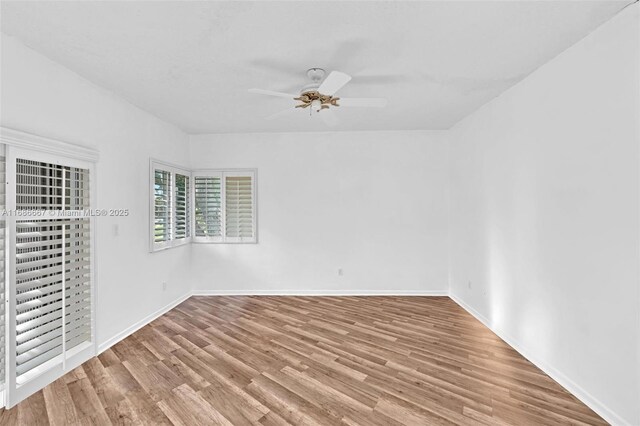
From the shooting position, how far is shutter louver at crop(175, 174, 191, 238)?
450 centimetres

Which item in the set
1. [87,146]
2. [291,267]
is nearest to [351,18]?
[87,146]

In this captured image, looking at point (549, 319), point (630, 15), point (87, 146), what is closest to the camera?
point (630, 15)

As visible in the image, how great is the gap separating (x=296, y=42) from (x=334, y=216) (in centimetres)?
297

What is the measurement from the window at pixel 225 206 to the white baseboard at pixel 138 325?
102 centimetres

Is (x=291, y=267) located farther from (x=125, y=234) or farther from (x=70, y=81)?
(x=70, y=81)

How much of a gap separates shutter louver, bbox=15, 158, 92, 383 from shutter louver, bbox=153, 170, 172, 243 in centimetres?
115

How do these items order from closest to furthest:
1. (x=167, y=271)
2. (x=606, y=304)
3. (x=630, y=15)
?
(x=630, y=15) < (x=606, y=304) < (x=167, y=271)

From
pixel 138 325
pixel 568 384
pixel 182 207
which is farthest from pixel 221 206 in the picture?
pixel 568 384

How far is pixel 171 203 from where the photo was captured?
4.30 m

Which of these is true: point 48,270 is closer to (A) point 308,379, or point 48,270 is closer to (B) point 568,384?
(A) point 308,379

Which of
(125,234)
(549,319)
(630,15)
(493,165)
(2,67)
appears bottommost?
(549,319)

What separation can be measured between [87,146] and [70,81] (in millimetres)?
556

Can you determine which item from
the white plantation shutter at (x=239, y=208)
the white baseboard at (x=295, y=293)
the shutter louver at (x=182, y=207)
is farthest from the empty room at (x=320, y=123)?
the white plantation shutter at (x=239, y=208)

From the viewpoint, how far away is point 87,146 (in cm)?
280
